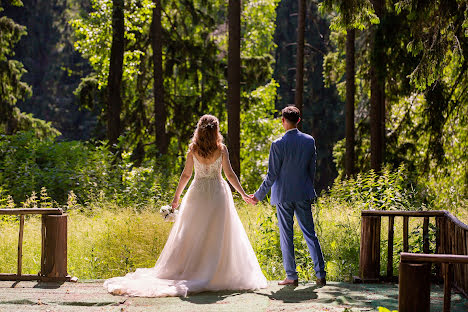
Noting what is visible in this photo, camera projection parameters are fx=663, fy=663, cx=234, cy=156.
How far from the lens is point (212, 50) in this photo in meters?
27.1

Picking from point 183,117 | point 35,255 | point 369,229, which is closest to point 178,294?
point 369,229

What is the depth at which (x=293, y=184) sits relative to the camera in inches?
323

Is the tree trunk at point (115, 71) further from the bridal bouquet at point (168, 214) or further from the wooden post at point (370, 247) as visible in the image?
the wooden post at point (370, 247)

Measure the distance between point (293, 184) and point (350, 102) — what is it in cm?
1508

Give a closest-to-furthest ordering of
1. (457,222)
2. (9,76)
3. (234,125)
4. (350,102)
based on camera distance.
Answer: (457,222), (234,125), (9,76), (350,102)

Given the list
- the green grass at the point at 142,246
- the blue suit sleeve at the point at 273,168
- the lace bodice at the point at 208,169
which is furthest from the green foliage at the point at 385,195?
the lace bodice at the point at 208,169

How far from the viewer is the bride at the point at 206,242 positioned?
26.2ft

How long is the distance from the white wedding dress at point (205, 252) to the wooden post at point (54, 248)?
0.75m

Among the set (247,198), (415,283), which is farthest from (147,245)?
(415,283)

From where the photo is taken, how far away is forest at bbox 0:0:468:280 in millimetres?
10469

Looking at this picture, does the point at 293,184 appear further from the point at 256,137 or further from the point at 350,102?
the point at 256,137

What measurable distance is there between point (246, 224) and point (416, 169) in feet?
25.8

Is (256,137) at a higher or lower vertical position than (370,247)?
higher

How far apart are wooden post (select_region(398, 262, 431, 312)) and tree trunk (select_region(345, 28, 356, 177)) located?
54.2 feet
